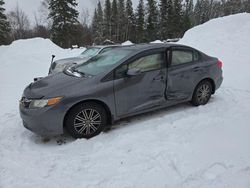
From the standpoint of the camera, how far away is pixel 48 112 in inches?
123

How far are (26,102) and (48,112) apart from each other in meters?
0.51

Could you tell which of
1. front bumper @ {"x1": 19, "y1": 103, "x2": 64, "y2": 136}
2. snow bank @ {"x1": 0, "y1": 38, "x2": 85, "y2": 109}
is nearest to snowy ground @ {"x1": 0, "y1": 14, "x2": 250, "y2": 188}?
front bumper @ {"x1": 19, "y1": 103, "x2": 64, "y2": 136}

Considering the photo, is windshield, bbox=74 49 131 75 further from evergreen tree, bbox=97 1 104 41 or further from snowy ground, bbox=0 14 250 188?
evergreen tree, bbox=97 1 104 41

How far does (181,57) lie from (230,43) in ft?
23.1

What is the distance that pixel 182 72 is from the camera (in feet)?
13.9

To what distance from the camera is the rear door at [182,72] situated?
4.12m

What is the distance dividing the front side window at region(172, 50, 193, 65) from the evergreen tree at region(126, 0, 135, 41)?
140 feet

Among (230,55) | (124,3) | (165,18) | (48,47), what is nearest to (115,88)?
(230,55)

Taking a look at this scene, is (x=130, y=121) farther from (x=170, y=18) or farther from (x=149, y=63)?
(x=170, y=18)

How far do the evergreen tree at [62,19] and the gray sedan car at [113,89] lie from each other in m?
28.2

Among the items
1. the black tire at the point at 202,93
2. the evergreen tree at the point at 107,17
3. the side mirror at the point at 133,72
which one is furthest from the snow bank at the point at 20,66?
the evergreen tree at the point at 107,17

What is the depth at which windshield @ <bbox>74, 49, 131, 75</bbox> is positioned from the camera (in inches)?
148

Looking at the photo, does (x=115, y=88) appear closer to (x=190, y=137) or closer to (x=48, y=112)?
(x=48, y=112)

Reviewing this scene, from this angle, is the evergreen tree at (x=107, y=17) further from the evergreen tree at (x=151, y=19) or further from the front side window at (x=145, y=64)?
the front side window at (x=145, y=64)
